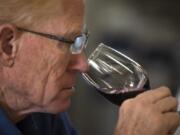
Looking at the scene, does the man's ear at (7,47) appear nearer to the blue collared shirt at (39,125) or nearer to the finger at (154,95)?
the blue collared shirt at (39,125)

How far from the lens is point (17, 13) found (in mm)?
1015

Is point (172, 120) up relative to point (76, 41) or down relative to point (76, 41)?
down

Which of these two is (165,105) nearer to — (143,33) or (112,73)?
(112,73)

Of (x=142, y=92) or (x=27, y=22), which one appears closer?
(x=27, y=22)

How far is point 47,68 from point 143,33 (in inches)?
49.5

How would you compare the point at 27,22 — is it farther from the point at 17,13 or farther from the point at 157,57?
the point at 157,57

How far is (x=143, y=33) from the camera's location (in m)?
2.27

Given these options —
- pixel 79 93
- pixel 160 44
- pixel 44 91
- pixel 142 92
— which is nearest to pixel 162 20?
pixel 160 44

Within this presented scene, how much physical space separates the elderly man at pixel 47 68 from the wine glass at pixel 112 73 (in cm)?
9

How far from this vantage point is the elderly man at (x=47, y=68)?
1.03m

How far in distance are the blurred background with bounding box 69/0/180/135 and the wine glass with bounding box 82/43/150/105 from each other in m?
0.94

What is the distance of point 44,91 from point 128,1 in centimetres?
128

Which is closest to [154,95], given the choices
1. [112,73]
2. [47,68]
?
[112,73]

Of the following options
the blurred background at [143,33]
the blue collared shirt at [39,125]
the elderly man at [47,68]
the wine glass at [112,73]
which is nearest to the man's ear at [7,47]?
the elderly man at [47,68]
